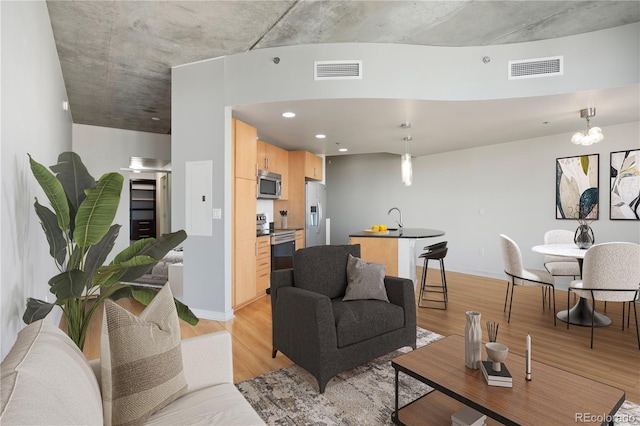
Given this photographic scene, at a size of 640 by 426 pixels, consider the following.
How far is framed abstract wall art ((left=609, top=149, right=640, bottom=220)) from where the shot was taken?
14.3ft

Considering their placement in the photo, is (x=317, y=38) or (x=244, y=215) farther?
(x=244, y=215)

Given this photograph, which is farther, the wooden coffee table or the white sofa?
the wooden coffee table

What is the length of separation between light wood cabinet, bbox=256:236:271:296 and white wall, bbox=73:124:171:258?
2804 mm

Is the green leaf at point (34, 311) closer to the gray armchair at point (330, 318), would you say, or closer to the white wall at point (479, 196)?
the gray armchair at point (330, 318)

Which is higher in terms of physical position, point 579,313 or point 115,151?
point 115,151

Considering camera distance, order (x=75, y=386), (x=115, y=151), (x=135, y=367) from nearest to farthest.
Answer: (x=75, y=386) < (x=135, y=367) < (x=115, y=151)

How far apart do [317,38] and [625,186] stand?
177 inches

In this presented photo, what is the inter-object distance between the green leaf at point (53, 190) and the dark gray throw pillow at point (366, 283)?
1924 millimetres

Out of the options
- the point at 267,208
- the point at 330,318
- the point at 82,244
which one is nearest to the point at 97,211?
the point at 82,244

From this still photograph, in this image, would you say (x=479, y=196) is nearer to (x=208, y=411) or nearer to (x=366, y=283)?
(x=366, y=283)

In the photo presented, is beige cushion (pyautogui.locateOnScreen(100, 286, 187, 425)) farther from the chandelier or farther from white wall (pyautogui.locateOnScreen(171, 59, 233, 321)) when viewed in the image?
the chandelier

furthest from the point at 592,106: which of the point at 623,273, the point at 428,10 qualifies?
the point at 428,10

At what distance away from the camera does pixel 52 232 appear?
169 centimetres

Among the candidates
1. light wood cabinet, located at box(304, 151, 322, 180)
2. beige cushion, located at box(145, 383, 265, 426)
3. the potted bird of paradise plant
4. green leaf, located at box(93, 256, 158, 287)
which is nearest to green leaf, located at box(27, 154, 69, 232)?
the potted bird of paradise plant
